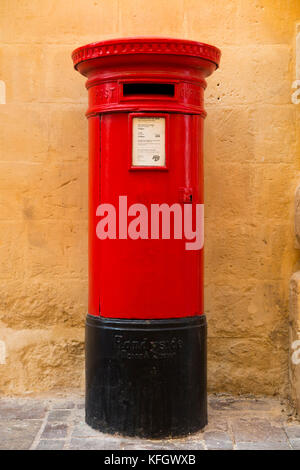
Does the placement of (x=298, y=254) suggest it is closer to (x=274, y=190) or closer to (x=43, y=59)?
(x=274, y=190)

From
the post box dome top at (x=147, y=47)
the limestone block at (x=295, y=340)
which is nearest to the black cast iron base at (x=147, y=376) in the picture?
the limestone block at (x=295, y=340)

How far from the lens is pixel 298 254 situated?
4266mm

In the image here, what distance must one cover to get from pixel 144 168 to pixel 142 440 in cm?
142

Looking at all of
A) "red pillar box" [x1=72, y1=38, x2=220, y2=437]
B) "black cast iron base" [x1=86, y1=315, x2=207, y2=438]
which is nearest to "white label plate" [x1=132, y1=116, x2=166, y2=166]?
"red pillar box" [x1=72, y1=38, x2=220, y2=437]

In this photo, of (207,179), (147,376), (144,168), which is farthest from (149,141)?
(147,376)

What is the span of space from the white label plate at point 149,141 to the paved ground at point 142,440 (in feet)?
4.81

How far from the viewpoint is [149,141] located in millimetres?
3369

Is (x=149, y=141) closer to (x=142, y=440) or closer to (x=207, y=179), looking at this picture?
(x=207, y=179)

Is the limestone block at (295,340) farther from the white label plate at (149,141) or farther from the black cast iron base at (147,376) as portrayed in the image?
the white label plate at (149,141)

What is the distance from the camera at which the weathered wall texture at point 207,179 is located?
13.9ft

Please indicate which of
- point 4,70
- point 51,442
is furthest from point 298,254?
point 4,70

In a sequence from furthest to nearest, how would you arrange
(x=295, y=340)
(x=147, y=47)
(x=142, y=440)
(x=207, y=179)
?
(x=207, y=179) < (x=295, y=340) < (x=142, y=440) < (x=147, y=47)

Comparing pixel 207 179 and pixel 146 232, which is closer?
pixel 146 232
